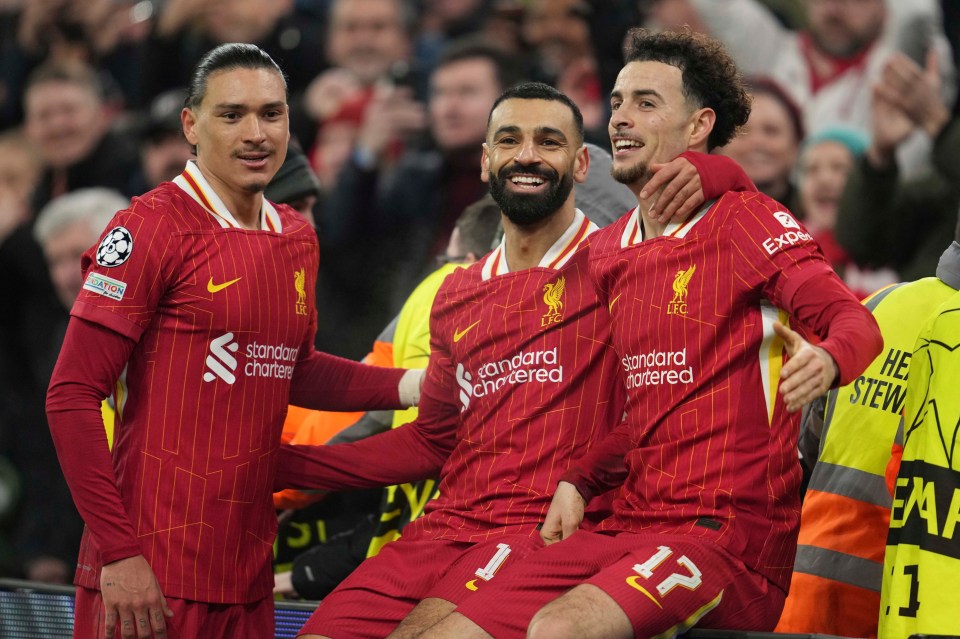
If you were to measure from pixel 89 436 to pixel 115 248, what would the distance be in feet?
1.51

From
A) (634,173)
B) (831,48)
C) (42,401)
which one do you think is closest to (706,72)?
(634,173)

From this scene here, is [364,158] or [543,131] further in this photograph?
[364,158]

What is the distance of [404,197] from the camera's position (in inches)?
284

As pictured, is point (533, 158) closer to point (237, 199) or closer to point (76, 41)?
point (237, 199)

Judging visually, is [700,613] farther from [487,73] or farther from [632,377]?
[487,73]

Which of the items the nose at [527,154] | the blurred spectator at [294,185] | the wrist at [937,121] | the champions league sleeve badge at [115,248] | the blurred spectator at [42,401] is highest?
the wrist at [937,121]

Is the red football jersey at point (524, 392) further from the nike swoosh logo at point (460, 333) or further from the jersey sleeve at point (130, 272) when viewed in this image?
the jersey sleeve at point (130, 272)

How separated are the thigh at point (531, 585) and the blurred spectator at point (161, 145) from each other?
5.09 metres

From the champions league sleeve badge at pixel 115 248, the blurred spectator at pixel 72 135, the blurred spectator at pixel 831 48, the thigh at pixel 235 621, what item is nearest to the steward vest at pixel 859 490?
the thigh at pixel 235 621

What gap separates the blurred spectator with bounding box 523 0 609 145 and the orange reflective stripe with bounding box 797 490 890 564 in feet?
11.0

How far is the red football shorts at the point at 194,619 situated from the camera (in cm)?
319

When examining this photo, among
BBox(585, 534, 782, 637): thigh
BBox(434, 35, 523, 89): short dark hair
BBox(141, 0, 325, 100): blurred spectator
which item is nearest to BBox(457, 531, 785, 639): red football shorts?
BBox(585, 534, 782, 637): thigh

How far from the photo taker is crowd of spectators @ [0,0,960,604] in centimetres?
588

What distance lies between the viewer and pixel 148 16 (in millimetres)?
8242
